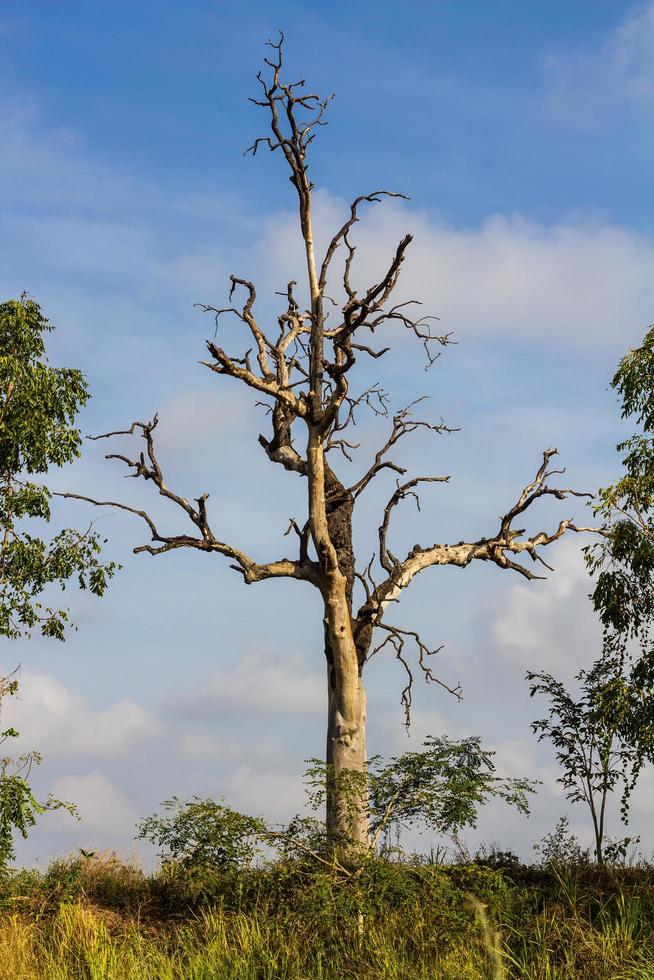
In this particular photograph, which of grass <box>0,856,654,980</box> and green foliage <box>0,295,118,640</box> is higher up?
green foliage <box>0,295,118,640</box>

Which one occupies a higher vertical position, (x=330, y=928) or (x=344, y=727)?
(x=344, y=727)

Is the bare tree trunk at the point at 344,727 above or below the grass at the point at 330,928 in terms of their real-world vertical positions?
above

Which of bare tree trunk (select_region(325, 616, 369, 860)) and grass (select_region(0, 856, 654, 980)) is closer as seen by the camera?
grass (select_region(0, 856, 654, 980))

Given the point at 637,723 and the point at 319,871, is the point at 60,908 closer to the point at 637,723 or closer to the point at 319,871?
the point at 319,871

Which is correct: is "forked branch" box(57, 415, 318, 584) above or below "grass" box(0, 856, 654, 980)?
above

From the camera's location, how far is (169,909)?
51.0ft

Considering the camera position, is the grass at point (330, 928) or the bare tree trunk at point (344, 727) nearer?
the grass at point (330, 928)

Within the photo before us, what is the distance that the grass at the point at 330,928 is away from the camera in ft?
37.0

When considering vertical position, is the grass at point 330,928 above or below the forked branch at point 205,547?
below

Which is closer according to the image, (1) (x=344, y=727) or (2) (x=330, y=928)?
(2) (x=330, y=928)

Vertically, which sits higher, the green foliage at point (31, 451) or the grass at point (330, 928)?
the green foliage at point (31, 451)

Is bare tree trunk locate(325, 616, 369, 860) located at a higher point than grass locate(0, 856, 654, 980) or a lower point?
higher

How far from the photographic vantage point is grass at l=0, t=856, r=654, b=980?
37.0 ft

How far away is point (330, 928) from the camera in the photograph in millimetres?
11977
